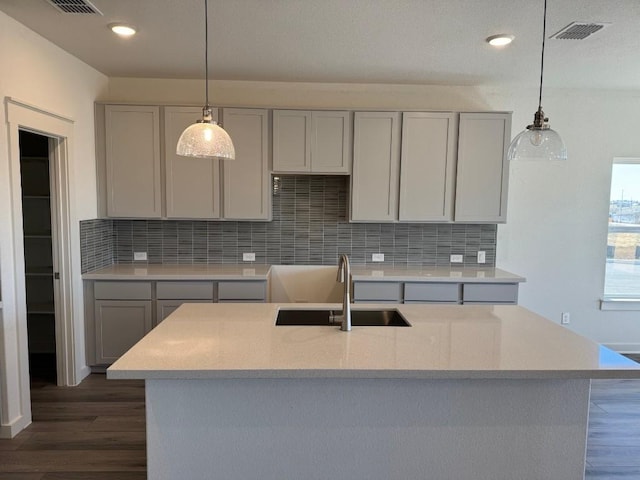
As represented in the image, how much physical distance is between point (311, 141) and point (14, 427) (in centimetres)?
297

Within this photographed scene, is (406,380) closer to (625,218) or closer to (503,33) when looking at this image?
(503,33)

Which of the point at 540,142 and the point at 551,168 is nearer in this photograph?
the point at 540,142

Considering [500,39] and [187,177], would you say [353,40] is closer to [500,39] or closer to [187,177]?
[500,39]

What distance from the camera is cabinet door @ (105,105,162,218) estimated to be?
377 cm

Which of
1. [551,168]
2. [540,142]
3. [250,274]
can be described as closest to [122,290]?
[250,274]

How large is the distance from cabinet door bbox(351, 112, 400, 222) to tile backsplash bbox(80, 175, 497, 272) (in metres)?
0.32

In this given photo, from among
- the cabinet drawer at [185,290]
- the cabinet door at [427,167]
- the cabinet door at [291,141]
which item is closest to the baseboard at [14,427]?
the cabinet drawer at [185,290]

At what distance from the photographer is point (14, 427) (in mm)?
2715

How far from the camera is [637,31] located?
2746 mm

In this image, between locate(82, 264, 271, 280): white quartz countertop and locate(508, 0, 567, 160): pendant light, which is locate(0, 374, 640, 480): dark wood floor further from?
locate(508, 0, 567, 160): pendant light

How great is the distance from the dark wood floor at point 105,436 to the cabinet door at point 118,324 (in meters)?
0.27

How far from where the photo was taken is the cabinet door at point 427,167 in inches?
151

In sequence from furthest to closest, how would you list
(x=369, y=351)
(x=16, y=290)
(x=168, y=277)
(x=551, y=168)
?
(x=551, y=168)
(x=168, y=277)
(x=16, y=290)
(x=369, y=351)

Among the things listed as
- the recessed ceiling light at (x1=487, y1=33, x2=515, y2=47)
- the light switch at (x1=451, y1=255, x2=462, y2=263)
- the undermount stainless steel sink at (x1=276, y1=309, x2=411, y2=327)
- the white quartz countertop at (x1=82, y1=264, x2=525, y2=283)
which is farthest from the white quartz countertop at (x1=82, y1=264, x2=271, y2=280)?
the recessed ceiling light at (x1=487, y1=33, x2=515, y2=47)
